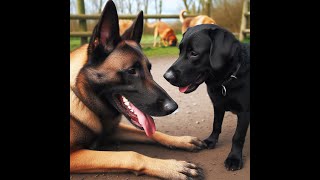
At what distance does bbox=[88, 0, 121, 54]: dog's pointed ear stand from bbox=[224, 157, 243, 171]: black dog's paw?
924mm

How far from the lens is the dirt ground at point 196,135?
1.62m

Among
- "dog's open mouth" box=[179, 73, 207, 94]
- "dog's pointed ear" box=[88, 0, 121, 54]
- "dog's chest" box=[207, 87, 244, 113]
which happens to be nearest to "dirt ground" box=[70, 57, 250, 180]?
"dog's chest" box=[207, 87, 244, 113]

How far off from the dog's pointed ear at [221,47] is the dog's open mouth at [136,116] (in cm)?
51

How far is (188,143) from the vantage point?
194 centimetres

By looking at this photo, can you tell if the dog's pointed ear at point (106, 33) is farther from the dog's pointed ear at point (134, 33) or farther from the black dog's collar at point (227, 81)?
the black dog's collar at point (227, 81)

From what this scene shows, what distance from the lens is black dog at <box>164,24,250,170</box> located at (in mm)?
1723

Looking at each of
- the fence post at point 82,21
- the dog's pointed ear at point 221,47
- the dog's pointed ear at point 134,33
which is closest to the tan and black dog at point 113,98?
the dog's pointed ear at point 134,33

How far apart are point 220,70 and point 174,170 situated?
63 centimetres

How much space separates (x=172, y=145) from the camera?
77.4 inches

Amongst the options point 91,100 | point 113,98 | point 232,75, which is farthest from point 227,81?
point 91,100

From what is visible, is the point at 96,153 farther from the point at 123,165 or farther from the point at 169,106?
the point at 169,106

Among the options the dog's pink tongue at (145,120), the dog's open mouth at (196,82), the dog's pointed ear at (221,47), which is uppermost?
the dog's pointed ear at (221,47)
